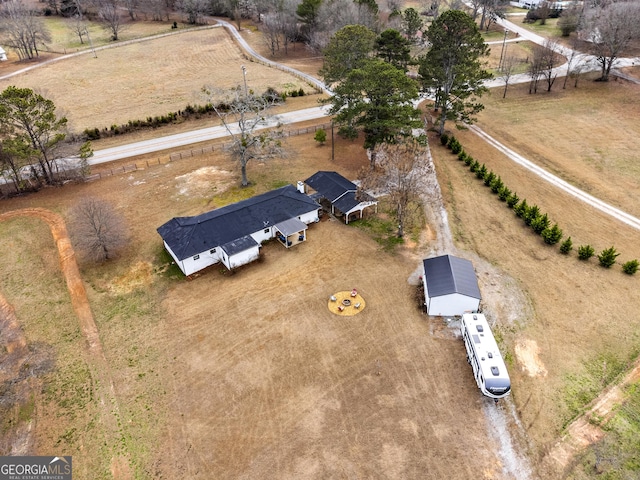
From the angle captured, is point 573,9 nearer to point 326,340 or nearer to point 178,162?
point 178,162

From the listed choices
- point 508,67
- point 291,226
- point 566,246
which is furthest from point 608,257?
point 508,67

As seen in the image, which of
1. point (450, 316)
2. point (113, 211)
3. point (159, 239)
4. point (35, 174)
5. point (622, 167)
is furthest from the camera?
point (622, 167)

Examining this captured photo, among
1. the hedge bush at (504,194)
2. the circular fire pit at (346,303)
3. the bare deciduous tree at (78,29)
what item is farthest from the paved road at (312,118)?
the bare deciduous tree at (78,29)

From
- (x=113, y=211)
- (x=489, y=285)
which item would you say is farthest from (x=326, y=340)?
(x=113, y=211)

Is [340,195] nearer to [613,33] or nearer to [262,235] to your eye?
[262,235]

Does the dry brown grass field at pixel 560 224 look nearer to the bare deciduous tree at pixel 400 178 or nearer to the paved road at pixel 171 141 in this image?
the bare deciduous tree at pixel 400 178
